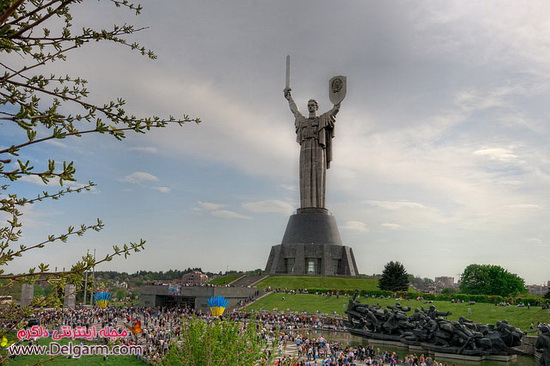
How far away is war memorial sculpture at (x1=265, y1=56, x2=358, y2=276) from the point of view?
196 feet

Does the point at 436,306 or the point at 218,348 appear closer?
the point at 218,348

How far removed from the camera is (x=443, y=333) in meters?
26.3

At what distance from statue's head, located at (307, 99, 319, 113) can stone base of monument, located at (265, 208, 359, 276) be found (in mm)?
15255

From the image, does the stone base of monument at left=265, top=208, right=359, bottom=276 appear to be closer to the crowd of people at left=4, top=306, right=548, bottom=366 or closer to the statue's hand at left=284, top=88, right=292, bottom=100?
the statue's hand at left=284, top=88, right=292, bottom=100

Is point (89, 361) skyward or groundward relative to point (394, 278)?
groundward

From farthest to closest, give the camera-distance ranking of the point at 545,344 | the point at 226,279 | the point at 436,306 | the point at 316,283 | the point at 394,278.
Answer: the point at 226,279, the point at 316,283, the point at 394,278, the point at 436,306, the point at 545,344

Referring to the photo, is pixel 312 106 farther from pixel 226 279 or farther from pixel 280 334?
pixel 280 334

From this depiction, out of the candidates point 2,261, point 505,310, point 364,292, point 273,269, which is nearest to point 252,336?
point 2,261

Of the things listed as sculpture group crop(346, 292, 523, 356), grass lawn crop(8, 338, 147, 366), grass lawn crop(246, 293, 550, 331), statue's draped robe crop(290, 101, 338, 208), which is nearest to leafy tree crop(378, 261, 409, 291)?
grass lawn crop(246, 293, 550, 331)

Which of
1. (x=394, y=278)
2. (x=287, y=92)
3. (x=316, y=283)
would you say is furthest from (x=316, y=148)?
(x=394, y=278)

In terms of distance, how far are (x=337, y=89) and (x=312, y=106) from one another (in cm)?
449

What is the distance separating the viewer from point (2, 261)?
4.26 meters

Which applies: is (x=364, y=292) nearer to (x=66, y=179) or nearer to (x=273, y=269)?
(x=273, y=269)

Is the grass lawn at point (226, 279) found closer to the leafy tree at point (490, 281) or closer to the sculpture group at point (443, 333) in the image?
the sculpture group at point (443, 333)
